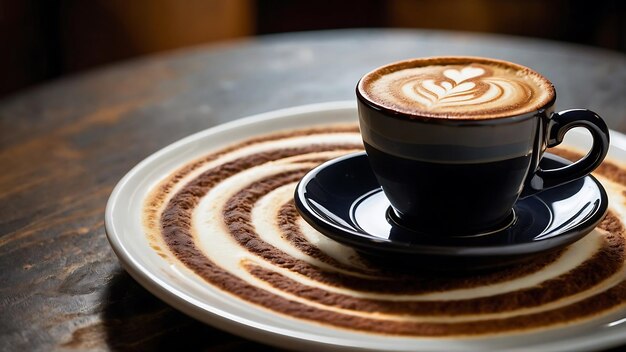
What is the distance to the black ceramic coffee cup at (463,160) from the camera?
0.64 metres

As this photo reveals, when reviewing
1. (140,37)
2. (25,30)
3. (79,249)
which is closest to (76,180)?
(79,249)

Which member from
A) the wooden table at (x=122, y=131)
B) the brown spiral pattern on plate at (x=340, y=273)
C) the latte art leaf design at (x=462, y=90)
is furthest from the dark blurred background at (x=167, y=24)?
the latte art leaf design at (x=462, y=90)

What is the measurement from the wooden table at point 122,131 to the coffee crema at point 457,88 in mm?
230

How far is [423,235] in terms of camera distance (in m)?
0.70

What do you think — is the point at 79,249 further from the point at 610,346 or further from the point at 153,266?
the point at 610,346

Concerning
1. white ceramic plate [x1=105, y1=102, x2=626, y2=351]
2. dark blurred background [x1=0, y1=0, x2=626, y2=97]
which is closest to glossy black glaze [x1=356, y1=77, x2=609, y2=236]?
white ceramic plate [x1=105, y1=102, x2=626, y2=351]

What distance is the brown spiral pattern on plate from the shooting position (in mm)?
578

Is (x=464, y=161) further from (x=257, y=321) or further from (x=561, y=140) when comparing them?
(x=257, y=321)

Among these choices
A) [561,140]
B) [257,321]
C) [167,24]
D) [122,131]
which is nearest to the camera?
[257,321]

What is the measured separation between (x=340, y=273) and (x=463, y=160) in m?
0.13

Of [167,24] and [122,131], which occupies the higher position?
[122,131]

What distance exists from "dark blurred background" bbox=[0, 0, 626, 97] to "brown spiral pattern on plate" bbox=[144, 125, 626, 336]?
4.38ft

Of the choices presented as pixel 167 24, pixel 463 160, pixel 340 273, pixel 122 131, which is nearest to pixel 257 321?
pixel 340 273

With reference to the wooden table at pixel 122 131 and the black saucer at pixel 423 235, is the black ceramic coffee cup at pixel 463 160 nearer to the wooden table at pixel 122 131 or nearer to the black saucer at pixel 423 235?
the black saucer at pixel 423 235
